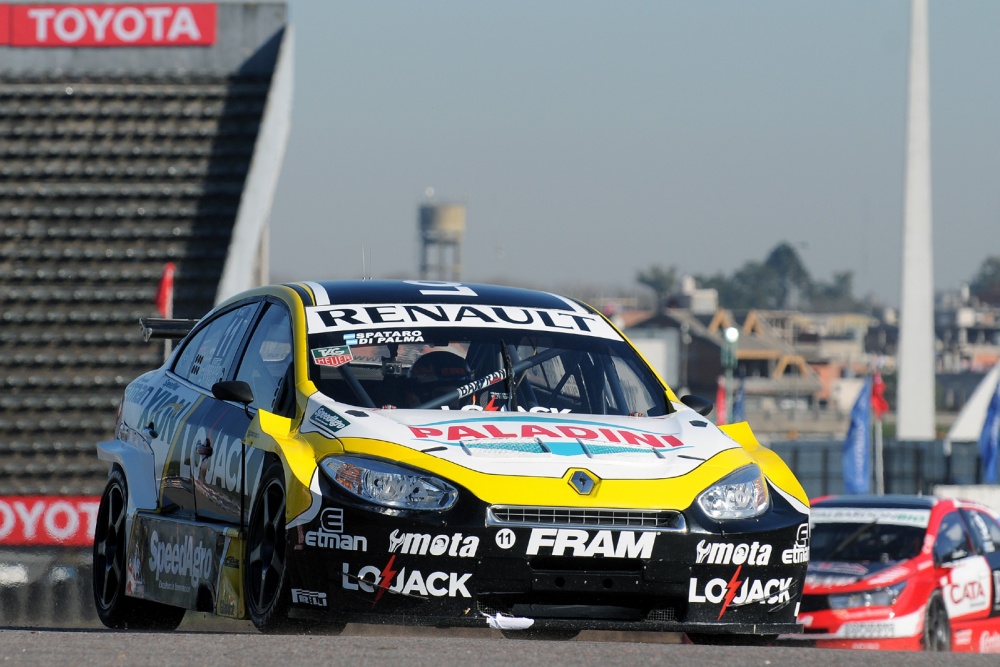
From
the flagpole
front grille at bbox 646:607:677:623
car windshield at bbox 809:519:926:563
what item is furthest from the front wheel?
the flagpole

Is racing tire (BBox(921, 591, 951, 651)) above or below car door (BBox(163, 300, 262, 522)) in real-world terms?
below

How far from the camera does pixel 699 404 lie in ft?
24.0

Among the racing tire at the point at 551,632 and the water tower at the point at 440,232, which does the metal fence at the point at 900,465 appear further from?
the water tower at the point at 440,232

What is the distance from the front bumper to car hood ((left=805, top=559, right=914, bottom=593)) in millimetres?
6620

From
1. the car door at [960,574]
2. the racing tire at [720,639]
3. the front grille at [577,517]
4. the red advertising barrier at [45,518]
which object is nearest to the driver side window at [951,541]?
the car door at [960,574]

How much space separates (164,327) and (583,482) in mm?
3236

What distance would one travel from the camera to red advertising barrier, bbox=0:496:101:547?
15.3 metres

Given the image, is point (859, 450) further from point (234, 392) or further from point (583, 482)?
point (583, 482)

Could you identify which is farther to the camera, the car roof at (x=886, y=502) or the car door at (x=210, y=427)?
the car roof at (x=886, y=502)

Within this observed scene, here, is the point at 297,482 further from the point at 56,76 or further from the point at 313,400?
the point at 56,76

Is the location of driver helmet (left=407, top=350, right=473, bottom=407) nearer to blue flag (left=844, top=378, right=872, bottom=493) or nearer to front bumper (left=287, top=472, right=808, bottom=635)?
front bumper (left=287, top=472, right=808, bottom=635)

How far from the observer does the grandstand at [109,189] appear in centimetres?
2167

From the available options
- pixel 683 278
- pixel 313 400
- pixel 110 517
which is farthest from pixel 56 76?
pixel 683 278

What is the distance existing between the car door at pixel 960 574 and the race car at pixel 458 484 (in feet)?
19.4
